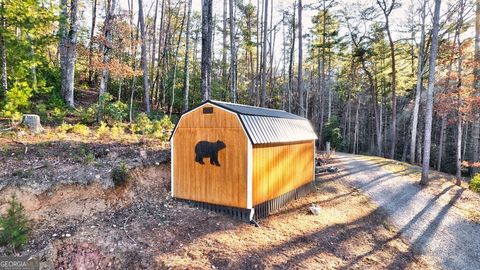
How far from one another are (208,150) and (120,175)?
6.72ft

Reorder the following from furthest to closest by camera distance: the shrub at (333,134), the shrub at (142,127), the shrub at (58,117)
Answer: the shrub at (333,134) → the shrub at (142,127) → the shrub at (58,117)

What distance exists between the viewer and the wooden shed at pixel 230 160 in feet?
19.6

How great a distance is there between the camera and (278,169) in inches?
277

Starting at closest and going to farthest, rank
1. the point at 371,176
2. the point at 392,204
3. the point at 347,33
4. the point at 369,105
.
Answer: the point at 392,204 < the point at 371,176 < the point at 347,33 < the point at 369,105

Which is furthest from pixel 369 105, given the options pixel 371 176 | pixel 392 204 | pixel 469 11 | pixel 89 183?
pixel 89 183

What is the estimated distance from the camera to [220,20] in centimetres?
2128

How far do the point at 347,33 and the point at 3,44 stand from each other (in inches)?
817

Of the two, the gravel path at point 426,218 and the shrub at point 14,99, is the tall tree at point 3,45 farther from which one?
the gravel path at point 426,218

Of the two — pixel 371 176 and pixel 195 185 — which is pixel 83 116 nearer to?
pixel 195 185

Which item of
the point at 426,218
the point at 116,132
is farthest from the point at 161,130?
the point at 426,218

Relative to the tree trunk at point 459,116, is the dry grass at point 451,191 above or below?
below

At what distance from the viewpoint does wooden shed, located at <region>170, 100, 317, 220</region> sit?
596 cm

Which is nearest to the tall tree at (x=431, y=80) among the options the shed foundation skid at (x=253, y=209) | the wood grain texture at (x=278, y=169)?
the wood grain texture at (x=278, y=169)

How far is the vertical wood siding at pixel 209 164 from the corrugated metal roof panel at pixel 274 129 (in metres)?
0.26
